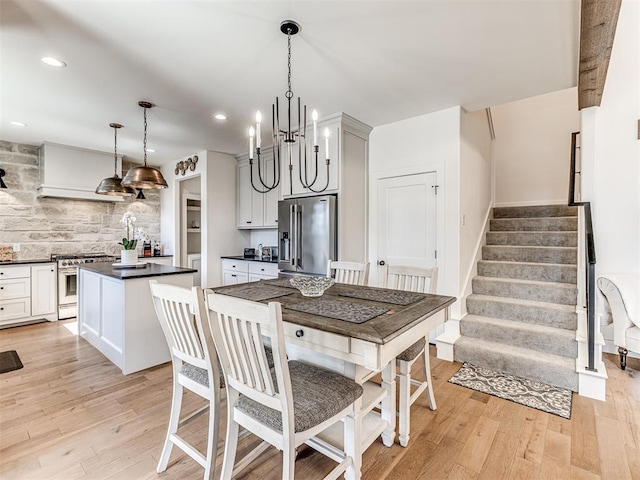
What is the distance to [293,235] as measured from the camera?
396cm

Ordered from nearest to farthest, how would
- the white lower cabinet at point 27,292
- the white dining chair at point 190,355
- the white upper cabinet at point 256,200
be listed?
the white dining chair at point 190,355
the white lower cabinet at point 27,292
the white upper cabinet at point 256,200

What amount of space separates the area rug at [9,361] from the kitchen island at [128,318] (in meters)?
0.62

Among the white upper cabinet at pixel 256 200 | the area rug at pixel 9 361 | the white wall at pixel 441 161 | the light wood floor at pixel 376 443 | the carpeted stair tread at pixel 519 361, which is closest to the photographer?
the light wood floor at pixel 376 443

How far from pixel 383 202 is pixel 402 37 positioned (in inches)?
78.6

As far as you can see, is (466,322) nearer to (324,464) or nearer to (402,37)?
(324,464)

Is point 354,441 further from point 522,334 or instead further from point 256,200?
point 256,200

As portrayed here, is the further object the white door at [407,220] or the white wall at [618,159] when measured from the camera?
the white door at [407,220]

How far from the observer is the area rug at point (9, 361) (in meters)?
2.95

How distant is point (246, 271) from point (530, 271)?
3676mm

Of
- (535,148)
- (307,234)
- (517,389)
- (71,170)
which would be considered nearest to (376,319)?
(517,389)

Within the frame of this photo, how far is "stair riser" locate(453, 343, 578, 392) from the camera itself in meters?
2.57

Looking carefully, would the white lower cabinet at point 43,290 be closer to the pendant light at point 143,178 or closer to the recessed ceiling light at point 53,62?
the pendant light at point 143,178

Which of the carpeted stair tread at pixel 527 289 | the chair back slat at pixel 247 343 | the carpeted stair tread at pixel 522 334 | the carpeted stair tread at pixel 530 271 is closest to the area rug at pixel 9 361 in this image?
the chair back slat at pixel 247 343

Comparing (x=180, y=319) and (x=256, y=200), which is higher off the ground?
(x=256, y=200)
